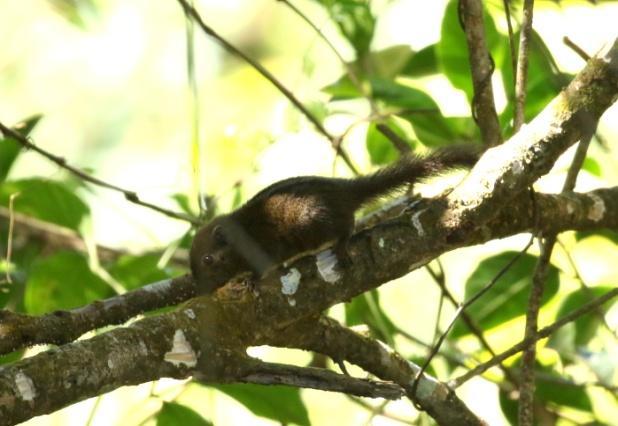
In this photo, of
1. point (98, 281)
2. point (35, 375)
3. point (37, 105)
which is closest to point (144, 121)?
point (37, 105)

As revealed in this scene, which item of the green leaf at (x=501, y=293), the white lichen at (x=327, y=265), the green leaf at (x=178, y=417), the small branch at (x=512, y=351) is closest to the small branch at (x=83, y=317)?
the green leaf at (x=178, y=417)

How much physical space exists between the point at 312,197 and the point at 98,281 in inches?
33.6

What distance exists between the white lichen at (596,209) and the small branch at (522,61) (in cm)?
40

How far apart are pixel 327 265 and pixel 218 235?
127 centimetres

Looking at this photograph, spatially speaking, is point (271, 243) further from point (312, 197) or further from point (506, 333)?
point (506, 333)

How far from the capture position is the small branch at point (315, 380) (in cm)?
235

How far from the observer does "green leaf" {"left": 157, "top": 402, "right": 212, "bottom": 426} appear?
2.87m

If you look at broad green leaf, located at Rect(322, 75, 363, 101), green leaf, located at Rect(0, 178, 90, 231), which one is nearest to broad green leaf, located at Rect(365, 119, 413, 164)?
broad green leaf, located at Rect(322, 75, 363, 101)

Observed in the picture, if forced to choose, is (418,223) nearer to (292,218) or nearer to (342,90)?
(292,218)

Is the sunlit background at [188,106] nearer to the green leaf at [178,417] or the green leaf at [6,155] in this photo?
the green leaf at [178,417]

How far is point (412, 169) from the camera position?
11.1ft

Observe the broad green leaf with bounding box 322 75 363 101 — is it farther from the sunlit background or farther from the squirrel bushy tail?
the squirrel bushy tail

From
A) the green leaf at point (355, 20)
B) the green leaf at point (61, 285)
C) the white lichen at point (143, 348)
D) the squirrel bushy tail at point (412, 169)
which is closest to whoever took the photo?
the white lichen at point (143, 348)

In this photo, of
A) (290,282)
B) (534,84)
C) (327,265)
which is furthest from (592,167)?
(290,282)
